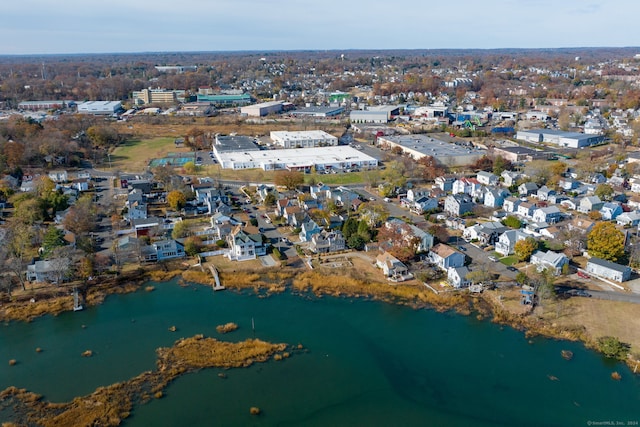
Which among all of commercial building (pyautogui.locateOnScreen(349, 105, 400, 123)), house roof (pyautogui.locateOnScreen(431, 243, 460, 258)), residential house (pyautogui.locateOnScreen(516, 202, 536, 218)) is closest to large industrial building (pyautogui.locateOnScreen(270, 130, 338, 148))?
commercial building (pyautogui.locateOnScreen(349, 105, 400, 123))

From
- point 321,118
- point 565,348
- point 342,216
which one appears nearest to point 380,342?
point 565,348

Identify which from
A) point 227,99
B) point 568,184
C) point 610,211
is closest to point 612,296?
point 610,211

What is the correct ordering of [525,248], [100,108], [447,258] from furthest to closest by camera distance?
[100,108] → [525,248] → [447,258]

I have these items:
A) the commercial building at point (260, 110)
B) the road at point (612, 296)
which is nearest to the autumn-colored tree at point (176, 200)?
the road at point (612, 296)

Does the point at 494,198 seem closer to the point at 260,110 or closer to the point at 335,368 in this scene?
the point at 335,368

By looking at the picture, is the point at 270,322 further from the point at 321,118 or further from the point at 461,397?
the point at 321,118
